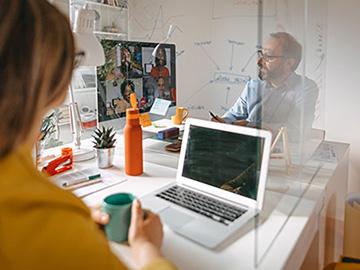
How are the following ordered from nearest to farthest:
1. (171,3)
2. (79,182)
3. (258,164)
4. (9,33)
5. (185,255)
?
(9,33) → (185,255) → (258,164) → (79,182) → (171,3)

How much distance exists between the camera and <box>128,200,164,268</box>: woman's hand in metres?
0.72

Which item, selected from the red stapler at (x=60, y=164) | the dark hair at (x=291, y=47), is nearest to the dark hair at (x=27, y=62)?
the red stapler at (x=60, y=164)

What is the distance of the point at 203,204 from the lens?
3.19 ft

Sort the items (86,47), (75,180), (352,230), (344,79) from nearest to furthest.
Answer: (75,180)
(86,47)
(352,230)
(344,79)

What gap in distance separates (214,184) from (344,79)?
145 cm

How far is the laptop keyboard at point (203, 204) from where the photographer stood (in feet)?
3.00

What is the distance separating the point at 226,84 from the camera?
2.12 meters

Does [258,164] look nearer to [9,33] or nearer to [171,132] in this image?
[9,33]

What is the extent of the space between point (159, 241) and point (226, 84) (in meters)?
1.48

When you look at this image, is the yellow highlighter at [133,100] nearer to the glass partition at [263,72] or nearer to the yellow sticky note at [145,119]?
the yellow sticky note at [145,119]

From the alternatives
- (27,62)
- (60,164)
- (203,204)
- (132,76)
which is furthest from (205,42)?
(27,62)

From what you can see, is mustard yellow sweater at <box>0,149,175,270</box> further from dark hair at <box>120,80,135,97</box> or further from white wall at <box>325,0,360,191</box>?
white wall at <box>325,0,360,191</box>

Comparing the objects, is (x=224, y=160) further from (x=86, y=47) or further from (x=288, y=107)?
(x=86, y=47)

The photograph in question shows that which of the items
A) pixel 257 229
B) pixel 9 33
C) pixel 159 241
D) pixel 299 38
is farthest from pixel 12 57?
pixel 299 38
